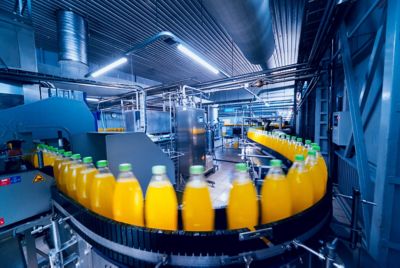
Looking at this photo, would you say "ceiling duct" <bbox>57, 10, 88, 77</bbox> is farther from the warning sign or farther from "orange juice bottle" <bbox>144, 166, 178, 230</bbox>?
"orange juice bottle" <bbox>144, 166, 178, 230</bbox>

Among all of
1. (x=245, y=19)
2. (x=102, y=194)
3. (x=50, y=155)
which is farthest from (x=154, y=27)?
(x=102, y=194)

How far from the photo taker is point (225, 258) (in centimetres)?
43

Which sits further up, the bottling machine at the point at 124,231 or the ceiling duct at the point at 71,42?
the ceiling duct at the point at 71,42

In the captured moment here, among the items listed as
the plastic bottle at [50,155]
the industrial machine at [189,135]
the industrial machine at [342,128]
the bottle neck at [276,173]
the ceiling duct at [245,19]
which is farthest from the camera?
the industrial machine at [189,135]

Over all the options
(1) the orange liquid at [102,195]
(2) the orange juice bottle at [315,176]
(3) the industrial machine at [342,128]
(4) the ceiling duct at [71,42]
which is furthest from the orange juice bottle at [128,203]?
(4) the ceiling duct at [71,42]

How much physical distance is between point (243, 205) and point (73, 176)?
789mm

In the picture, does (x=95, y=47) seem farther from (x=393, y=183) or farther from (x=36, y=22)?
(x=393, y=183)

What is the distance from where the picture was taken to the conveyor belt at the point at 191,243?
432mm

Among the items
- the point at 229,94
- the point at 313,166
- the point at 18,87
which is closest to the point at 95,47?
the point at 18,87

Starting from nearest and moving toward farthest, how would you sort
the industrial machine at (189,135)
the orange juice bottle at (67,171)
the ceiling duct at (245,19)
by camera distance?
the orange juice bottle at (67,171) → the ceiling duct at (245,19) → the industrial machine at (189,135)

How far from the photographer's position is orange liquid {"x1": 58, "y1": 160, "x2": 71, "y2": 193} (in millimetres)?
831

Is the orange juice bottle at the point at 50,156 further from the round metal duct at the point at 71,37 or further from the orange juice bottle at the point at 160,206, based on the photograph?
the round metal duct at the point at 71,37

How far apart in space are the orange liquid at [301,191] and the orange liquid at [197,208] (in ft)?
1.06

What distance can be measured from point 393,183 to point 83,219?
77.0 inches
